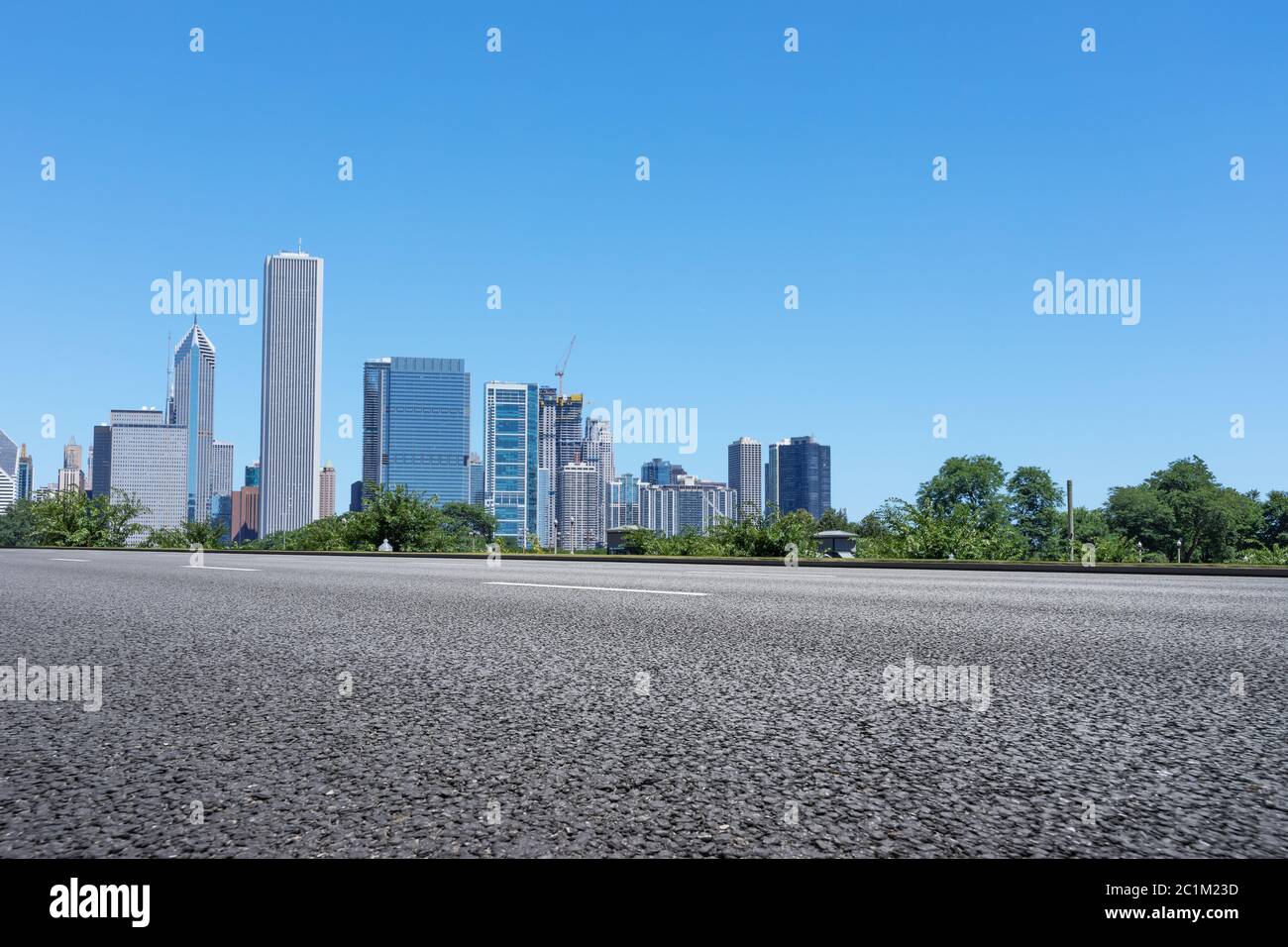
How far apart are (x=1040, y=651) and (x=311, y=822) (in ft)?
14.3

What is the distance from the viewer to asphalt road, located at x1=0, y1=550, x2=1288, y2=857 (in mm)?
2066

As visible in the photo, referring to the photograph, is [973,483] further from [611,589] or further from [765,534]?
[611,589]

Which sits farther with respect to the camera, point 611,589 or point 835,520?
point 835,520

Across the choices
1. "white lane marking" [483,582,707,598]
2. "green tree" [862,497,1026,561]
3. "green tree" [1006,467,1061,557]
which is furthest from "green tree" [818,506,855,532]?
"white lane marking" [483,582,707,598]

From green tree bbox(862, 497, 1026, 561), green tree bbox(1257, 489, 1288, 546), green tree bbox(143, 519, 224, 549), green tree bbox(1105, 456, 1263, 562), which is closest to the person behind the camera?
green tree bbox(862, 497, 1026, 561)

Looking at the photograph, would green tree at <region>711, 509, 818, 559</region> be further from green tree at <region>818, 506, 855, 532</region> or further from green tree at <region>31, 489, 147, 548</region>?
green tree at <region>818, 506, 855, 532</region>

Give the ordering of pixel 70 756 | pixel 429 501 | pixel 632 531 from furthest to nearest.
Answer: pixel 632 531 → pixel 429 501 → pixel 70 756

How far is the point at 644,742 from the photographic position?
9.53 feet

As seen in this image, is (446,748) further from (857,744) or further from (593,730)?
(857,744)

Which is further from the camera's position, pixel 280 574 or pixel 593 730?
pixel 280 574

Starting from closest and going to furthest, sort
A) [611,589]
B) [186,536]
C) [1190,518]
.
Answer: [611,589] < [186,536] < [1190,518]

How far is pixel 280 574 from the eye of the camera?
12.5 m

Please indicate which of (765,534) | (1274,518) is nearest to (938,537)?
(765,534)
